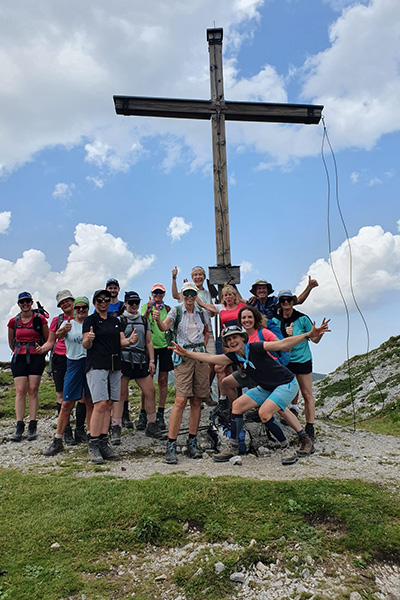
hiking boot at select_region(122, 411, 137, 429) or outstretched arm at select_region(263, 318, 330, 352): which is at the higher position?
outstretched arm at select_region(263, 318, 330, 352)

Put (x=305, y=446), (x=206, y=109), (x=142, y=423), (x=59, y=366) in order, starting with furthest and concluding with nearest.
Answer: (x=206, y=109) < (x=142, y=423) < (x=59, y=366) < (x=305, y=446)

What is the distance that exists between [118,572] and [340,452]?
522 cm

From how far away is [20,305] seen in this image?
376 inches

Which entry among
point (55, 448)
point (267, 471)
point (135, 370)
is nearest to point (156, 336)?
point (135, 370)

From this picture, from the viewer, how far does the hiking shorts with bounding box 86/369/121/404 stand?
24.7ft

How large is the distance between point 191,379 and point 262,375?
4.14ft

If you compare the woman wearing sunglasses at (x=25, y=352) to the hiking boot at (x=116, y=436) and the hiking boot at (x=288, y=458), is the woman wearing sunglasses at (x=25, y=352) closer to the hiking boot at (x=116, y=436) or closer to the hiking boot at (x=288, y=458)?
the hiking boot at (x=116, y=436)

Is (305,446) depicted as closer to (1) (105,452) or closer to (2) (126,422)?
(1) (105,452)

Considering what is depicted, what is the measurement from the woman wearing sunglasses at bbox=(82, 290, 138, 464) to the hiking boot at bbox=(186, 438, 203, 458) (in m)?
1.31

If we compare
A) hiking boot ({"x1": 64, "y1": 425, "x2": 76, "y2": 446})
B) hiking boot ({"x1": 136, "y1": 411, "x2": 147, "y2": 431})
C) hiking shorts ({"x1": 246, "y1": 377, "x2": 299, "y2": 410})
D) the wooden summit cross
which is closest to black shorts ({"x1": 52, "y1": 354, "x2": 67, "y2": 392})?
hiking boot ({"x1": 64, "y1": 425, "x2": 76, "y2": 446})

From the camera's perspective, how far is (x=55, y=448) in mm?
8492

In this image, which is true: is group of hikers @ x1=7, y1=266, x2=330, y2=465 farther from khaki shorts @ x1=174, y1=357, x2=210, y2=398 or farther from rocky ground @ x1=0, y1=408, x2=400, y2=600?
rocky ground @ x1=0, y1=408, x2=400, y2=600

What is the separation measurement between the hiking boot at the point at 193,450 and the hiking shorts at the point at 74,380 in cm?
239

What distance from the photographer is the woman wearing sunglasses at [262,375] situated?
23.2 ft
